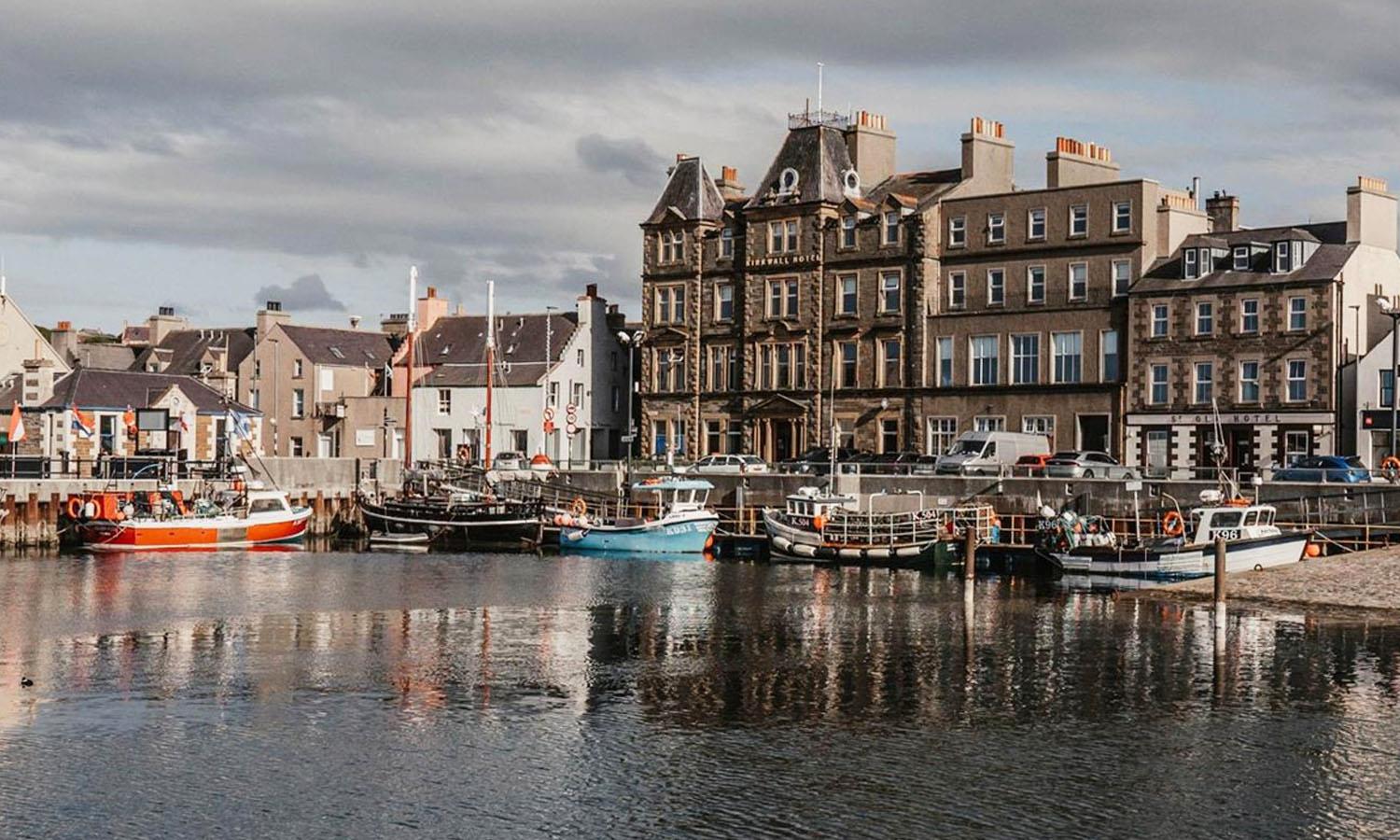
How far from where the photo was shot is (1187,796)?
3112 centimetres

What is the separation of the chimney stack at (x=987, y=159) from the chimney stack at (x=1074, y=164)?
349 cm

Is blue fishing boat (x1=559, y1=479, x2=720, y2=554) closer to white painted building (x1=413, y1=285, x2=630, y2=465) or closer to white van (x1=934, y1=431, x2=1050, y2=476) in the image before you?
white van (x1=934, y1=431, x2=1050, y2=476)

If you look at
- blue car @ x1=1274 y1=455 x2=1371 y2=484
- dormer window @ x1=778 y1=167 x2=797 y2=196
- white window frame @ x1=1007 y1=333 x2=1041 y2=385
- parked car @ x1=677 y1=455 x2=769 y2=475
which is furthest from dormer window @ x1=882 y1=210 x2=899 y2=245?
blue car @ x1=1274 y1=455 x2=1371 y2=484

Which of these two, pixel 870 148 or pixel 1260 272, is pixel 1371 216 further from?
pixel 870 148

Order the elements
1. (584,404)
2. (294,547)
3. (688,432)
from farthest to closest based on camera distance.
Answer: (584,404) < (688,432) < (294,547)

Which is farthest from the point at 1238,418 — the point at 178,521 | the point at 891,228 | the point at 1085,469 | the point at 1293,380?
the point at 178,521

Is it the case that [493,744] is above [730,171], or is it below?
below

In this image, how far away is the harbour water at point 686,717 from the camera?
2995cm

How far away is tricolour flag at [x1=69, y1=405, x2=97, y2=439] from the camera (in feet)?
299

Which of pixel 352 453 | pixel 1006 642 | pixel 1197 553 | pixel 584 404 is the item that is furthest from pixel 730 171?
pixel 1006 642

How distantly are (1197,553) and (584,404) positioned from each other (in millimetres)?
53300

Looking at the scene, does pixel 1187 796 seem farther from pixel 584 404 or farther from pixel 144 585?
pixel 584 404

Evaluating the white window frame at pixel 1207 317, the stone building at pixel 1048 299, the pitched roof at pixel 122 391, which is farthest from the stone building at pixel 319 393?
the white window frame at pixel 1207 317

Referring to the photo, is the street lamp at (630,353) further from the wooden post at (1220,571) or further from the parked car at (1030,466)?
the wooden post at (1220,571)
